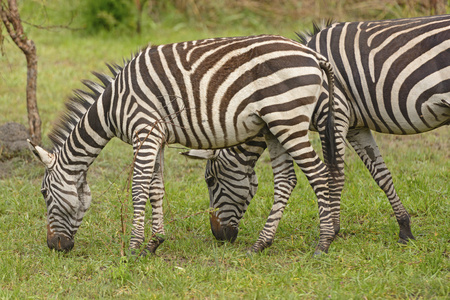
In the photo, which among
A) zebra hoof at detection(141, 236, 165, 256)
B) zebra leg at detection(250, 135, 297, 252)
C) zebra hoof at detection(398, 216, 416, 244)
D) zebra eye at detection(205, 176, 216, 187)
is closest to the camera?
zebra hoof at detection(141, 236, 165, 256)

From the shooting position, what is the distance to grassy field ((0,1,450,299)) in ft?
16.2

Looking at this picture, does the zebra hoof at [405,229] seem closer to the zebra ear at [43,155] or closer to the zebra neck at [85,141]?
the zebra neck at [85,141]

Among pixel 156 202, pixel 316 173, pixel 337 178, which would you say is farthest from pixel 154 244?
pixel 337 178

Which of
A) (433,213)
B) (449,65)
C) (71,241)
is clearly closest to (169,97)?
(71,241)

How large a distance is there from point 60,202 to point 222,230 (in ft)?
5.72

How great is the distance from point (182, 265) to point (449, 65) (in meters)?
3.18

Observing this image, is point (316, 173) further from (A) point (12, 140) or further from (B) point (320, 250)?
(A) point (12, 140)

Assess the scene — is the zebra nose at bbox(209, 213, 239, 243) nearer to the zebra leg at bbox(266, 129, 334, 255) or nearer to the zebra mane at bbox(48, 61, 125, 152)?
the zebra leg at bbox(266, 129, 334, 255)

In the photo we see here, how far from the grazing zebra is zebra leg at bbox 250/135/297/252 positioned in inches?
8.7

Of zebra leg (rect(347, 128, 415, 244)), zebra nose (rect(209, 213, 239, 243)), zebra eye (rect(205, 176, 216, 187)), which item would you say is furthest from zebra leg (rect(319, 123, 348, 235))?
zebra eye (rect(205, 176, 216, 187))

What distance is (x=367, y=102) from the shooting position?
230 inches

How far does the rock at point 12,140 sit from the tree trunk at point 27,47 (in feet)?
0.82

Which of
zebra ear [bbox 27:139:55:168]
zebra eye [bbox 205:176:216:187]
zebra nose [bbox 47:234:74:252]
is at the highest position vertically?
zebra ear [bbox 27:139:55:168]

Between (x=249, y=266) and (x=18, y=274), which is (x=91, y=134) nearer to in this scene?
(x=18, y=274)
